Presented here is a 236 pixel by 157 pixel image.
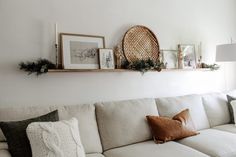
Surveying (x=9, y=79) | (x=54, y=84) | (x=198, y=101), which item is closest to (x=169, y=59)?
(x=198, y=101)

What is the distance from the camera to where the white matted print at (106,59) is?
8.16 feet

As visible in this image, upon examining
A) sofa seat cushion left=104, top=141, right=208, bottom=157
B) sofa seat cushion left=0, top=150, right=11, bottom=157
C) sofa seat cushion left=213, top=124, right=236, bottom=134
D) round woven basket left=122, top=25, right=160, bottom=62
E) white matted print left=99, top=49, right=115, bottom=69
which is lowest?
sofa seat cushion left=104, top=141, right=208, bottom=157

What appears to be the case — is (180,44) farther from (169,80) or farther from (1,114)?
(1,114)

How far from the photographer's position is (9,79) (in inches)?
83.6

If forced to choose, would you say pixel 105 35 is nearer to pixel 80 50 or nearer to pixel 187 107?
→ pixel 80 50

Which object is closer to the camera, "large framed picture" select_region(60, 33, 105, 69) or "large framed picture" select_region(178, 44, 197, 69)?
"large framed picture" select_region(60, 33, 105, 69)

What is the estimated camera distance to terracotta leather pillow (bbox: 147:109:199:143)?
2176mm

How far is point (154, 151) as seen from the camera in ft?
6.32

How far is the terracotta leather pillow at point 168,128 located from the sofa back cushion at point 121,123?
0.10m

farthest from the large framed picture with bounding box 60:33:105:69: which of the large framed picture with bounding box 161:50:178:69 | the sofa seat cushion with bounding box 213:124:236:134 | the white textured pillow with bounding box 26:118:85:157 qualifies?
the sofa seat cushion with bounding box 213:124:236:134

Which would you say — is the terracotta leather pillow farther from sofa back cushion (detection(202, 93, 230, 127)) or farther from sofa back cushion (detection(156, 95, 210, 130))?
sofa back cushion (detection(202, 93, 230, 127))

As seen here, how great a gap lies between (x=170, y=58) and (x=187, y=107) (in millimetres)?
752

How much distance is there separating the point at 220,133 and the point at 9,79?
88.6 inches

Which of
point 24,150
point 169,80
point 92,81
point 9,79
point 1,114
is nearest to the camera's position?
point 24,150
